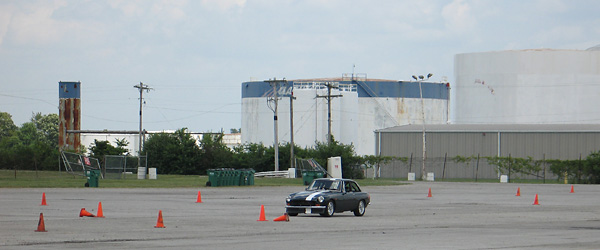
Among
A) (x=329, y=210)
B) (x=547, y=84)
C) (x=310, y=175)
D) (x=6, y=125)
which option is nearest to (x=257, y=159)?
(x=310, y=175)

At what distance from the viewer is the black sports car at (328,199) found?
1032 inches

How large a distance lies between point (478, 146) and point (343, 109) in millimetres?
26588

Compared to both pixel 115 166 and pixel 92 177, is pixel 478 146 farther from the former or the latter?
pixel 92 177

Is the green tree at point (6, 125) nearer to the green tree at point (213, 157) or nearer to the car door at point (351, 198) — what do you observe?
the green tree at point (213, 157)

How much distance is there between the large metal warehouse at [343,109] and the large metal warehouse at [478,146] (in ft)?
64.8

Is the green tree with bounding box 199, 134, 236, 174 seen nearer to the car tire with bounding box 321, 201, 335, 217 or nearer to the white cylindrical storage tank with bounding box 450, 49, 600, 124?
the white cylindrical storage tank with bounding box 450, 49, 600, 124

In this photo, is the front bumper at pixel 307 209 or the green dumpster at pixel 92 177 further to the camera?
the green dumpster at pixel 92 177

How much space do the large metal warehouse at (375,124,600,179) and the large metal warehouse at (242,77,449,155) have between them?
19743 millimetres

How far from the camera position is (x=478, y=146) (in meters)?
86.4

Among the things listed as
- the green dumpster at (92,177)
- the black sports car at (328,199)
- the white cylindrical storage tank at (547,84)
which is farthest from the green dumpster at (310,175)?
the white cylindrical storage tank at (547,84)

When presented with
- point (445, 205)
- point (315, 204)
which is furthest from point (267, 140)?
point (315, 204)

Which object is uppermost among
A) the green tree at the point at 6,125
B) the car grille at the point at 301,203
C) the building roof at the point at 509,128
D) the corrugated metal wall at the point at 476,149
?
the green tree at the point at 6,125

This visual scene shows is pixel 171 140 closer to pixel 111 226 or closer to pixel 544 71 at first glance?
pixel 544 71

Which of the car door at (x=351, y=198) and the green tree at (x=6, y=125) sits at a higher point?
the green tree at (x=6, y=125)
